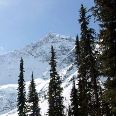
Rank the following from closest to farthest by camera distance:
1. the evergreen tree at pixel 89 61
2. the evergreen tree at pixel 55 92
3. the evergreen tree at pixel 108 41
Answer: the evergreen tree at pixel 108 41
the evergreen tree at pixel 89 61
the evergreen tree at pixel 55 92

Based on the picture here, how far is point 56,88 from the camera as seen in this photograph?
2376 inches

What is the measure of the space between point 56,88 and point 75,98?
3598 mm

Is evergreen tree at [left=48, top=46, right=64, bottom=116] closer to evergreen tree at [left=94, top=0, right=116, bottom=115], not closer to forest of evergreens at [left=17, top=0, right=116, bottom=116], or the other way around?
forest of evergreens at [left=17, top=0, right=116, bottom=116]

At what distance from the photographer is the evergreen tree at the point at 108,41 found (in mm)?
23578

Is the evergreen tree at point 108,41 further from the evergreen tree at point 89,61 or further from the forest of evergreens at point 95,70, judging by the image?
the evergreen tree at point 89,61

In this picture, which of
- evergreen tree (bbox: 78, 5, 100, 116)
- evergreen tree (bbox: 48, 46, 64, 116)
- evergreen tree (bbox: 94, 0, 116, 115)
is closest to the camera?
evergreen tree (bbox: 94, 0, 116, 115)

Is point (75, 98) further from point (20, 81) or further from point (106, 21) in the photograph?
point (106, 21)

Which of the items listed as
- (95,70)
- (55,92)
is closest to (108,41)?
(95,70)

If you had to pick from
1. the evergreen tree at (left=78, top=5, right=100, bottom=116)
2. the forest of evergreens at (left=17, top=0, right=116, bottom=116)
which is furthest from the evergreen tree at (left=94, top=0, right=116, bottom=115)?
the evergreen tree at (left=78, top=5, right=100, bottom=116)

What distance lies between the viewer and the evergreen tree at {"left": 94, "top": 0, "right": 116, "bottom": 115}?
77.4ft

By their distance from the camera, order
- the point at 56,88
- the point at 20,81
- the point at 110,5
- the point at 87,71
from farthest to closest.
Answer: the point at 20,81
the point at 56,88
the point at 87,71
the point at 110,5

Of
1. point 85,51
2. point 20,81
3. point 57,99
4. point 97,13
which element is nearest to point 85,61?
point 85,51

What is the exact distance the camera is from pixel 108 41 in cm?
2409

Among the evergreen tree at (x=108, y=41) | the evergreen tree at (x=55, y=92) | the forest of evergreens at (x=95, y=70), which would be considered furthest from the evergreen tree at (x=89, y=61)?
the evergreen tree at (x=55, y=92)
